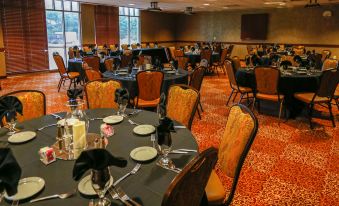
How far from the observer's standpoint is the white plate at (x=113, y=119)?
7.79 ft

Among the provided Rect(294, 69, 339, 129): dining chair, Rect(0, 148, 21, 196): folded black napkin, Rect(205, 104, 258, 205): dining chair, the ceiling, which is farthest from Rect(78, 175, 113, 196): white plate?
the ceiling

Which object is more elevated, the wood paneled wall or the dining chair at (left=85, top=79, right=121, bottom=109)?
the wood paneled wall

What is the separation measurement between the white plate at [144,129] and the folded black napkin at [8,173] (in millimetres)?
1045

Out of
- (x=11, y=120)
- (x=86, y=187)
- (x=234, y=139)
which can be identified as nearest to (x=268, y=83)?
(x=234, y=139)

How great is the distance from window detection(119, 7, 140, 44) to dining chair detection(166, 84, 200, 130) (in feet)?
40.5

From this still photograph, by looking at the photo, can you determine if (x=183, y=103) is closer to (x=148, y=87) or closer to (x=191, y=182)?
(x=148, y=87)

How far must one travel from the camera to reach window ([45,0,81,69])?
1123 cm

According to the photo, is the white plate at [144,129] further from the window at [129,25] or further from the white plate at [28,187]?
the window at [129,25]

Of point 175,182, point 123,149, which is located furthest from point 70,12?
point 175,182

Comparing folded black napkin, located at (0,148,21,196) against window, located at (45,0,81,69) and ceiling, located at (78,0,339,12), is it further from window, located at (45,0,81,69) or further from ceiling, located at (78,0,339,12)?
window, located at (45,0,81,69)

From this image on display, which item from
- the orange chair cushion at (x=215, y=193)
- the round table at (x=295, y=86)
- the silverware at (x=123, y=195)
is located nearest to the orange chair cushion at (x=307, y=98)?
the round table at (x=295, y=86)

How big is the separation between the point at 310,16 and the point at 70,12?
11.0 meters

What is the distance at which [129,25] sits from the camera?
15070 mm

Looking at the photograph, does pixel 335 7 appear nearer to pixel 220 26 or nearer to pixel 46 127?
pixel 220 26
